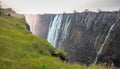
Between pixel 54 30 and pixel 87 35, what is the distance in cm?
1139

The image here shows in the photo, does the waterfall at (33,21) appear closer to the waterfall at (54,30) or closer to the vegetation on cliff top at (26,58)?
the waterfall at (54,30)

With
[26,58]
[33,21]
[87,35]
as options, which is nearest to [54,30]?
[87,35]

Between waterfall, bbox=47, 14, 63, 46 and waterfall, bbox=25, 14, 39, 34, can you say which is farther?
waterfall, bbox=25, 14, 39, 34

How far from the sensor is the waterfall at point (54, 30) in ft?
253

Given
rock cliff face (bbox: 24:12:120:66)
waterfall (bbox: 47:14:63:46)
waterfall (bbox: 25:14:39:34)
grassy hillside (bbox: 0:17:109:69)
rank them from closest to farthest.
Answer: grassy hillside (bbox: 0:17:109:69) → rock cliff face (bbox: 24:12:120:66) → waterfall (bbox: 47:14:63:46) → waterfall (bbox: 25:14:39:34)

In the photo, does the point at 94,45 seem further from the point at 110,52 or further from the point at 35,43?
the point at 35,43

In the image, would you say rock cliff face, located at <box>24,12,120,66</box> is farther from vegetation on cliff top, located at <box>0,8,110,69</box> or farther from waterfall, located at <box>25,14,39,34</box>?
vegetation on cliff top, located at <box>0,8,110,69</box>

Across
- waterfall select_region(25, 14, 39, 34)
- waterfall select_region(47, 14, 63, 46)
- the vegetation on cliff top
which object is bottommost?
waterfall select_region(25, 14, 39, 34)

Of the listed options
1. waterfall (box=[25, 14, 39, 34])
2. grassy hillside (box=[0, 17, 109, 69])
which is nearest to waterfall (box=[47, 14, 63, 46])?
waterfall (box=[25, 14, 39, 34])

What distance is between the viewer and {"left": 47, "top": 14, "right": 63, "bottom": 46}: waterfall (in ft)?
253

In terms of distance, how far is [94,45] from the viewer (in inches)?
2566

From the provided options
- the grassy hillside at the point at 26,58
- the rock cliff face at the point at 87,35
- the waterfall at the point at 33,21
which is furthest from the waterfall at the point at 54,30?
the grassy hillside at the point at 26,58

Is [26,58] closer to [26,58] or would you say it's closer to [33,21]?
[26,58]

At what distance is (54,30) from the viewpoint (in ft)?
263
